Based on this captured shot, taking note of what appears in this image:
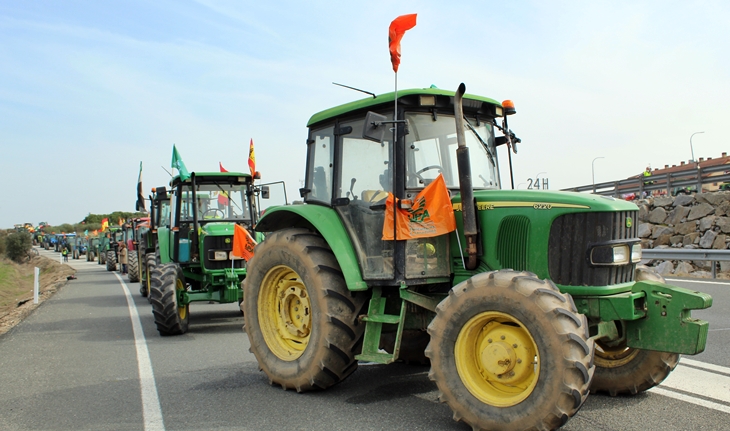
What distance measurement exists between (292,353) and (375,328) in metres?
1.08

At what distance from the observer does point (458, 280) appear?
5.43 metres

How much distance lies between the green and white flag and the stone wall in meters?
11.6

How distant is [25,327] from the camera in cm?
1139

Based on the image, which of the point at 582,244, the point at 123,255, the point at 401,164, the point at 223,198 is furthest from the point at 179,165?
the point at 123,255

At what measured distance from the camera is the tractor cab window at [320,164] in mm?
6270

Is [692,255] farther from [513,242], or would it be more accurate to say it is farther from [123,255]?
[123,255]

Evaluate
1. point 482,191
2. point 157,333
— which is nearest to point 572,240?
point 482,191

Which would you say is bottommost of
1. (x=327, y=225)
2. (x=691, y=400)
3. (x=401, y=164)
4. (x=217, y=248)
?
(x=691, y=400)

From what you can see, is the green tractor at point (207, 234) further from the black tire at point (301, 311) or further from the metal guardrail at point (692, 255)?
the metal guardrail at point (692, 255)

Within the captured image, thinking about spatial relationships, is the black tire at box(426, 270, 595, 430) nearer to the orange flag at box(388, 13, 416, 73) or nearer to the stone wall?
the orange flag at box(388, 13, 416, 73)

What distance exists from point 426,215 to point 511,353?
1.31 meters

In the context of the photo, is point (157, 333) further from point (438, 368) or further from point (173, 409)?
point (438, 368)

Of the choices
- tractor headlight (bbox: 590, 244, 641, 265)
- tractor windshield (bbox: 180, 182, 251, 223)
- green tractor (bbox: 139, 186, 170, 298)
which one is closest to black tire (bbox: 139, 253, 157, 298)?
green tractor (bbox: 139, 186, 170, 298)

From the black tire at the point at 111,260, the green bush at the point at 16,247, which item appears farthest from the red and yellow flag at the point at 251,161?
the green bush at the point at 16,247
